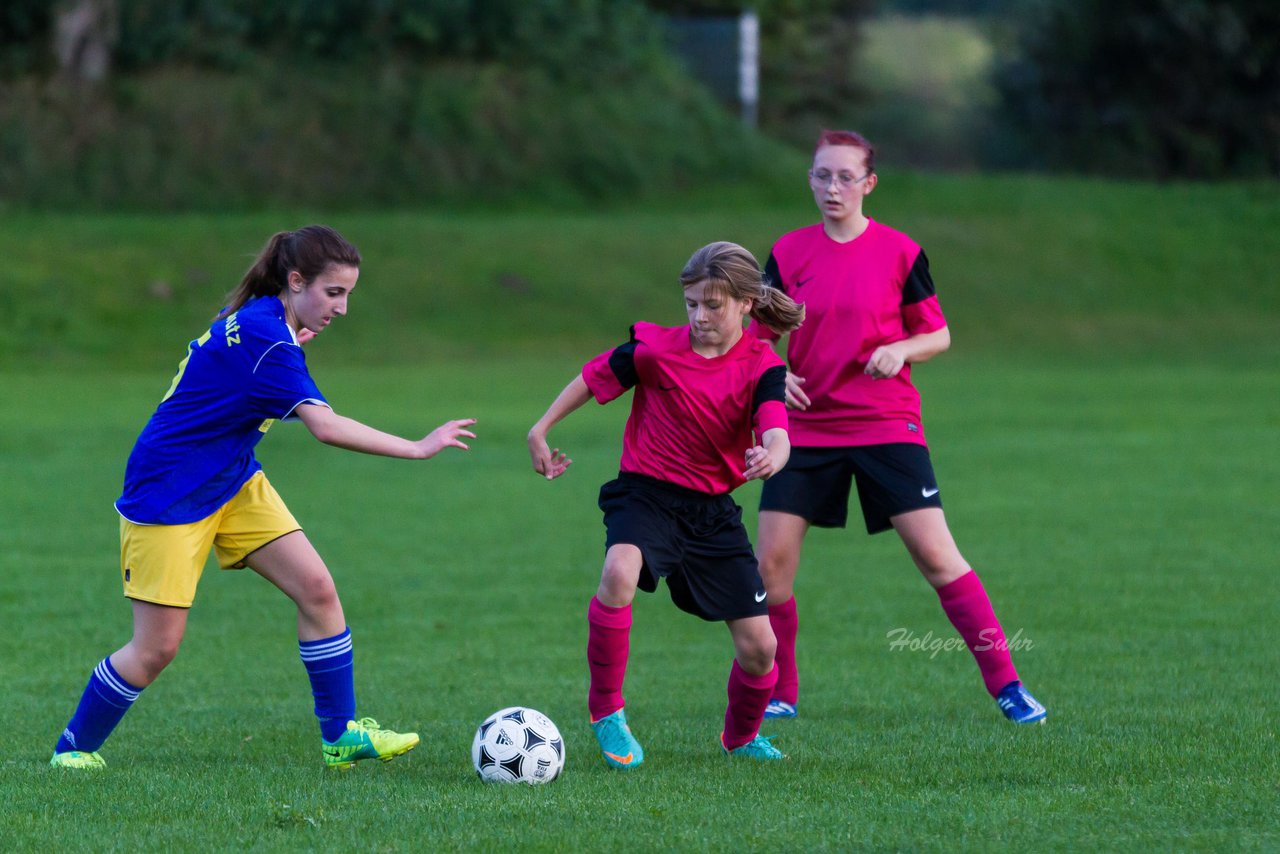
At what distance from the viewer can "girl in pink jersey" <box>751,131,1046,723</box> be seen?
257 inches

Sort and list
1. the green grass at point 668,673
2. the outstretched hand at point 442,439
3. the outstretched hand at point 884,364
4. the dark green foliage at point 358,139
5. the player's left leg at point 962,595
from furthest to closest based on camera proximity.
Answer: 1. the dark green foliage at point 358,139
2. the player's left leg at point 962,595
3. the outstretched hand at point 884,364
4. the outstretched hand at point 442,439
5. the green grass at point 668,673

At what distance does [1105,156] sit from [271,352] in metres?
38.8

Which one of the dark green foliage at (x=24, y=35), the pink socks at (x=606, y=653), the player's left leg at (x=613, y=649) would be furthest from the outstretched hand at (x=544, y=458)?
the dark green foliage at (x=24, y=35)

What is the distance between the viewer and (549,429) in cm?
568

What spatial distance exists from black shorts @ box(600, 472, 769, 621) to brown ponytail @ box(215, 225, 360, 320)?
117cm

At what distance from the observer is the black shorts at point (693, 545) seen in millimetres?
5602

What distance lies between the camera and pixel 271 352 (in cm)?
543

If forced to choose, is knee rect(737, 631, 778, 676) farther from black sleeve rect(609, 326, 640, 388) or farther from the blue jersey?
the blue jersey

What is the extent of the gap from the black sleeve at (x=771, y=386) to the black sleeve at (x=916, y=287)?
1116 millimetres

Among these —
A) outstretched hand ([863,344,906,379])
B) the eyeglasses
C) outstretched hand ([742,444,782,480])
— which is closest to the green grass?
outstretched hand ([742,444,782,480])

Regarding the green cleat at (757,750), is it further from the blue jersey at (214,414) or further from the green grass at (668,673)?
the blue jersey at (214,414)

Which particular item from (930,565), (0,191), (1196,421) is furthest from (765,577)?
(0,191)

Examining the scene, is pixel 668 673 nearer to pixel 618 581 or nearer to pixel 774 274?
pixel 774 274

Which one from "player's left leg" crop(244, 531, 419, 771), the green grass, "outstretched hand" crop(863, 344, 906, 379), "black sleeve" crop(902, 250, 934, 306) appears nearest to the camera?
the green grass
